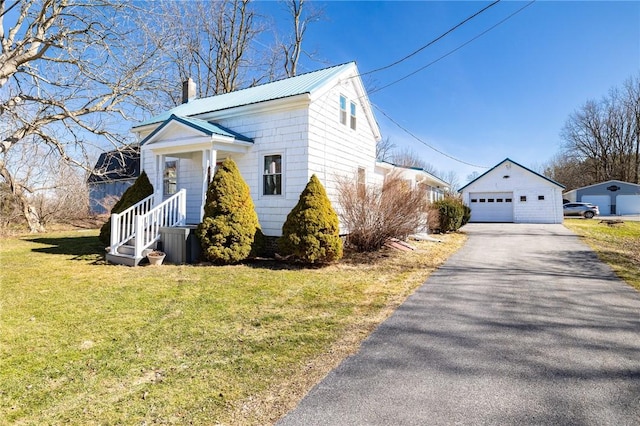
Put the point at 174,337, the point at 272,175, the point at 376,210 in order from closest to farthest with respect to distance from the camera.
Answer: the point at 174,337 < the point at 376,210 < the point at 272,175

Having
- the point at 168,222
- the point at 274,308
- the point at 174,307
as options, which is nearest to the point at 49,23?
the point at 168,222

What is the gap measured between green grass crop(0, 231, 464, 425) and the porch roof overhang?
12.0 ft

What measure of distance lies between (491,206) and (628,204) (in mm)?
22001

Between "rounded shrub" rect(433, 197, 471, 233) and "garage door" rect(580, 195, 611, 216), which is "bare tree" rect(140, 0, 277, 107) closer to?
"rounded shrub" rect(433, 197, 471, 233)

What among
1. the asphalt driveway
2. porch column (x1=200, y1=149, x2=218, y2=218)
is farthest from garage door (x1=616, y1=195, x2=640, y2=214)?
porch column (x1=200, y1=149, x2=218, y2=218)

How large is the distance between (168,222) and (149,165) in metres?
4.45

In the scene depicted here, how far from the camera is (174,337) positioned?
3.98 metres

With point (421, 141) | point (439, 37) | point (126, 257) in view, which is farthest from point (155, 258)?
point (421, 141)

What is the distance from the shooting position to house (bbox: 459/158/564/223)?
972 inches

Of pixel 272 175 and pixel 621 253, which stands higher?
pixel 272 175

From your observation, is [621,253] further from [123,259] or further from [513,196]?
[513,196]

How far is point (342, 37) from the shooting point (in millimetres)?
16422

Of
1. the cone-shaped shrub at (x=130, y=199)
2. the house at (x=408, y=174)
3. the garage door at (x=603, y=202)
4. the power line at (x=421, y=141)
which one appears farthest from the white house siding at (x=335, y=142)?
the garage door at (x=603, y=202)

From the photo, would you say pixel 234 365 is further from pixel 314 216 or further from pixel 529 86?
pixel 529 86
